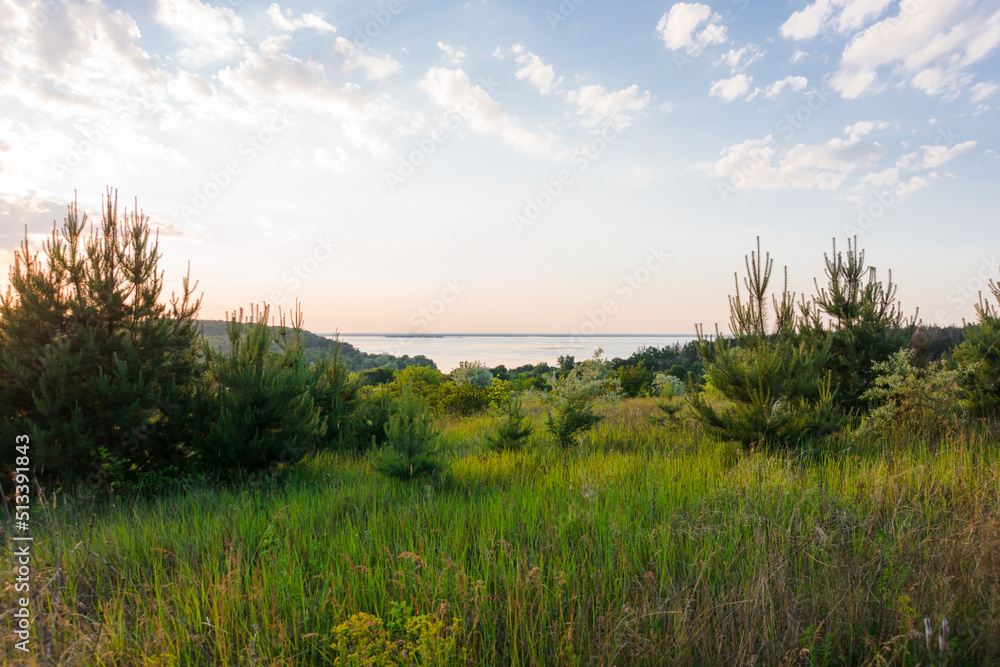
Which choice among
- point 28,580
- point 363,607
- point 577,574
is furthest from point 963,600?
point 28,580

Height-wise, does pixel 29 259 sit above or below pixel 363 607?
above

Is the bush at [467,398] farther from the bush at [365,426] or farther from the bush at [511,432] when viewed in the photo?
the bush at [511,432]

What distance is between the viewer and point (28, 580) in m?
3.42

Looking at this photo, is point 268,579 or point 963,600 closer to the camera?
point 963,600

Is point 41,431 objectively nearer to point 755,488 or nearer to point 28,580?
point 28,580

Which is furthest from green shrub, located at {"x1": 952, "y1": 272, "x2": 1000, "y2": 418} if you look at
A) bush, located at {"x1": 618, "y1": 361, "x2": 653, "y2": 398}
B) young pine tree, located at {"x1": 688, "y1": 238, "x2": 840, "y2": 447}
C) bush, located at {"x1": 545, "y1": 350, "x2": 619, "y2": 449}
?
bush, located at {"x1": 618, "y1": 361, "x2": 653, "y2": 398}

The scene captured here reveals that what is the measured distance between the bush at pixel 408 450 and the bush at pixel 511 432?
2.30 m

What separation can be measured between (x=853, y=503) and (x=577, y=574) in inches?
119

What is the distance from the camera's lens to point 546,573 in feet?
12.0

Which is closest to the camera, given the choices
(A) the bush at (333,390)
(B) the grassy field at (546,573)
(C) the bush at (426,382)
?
(B) the grassy field at (546,573)

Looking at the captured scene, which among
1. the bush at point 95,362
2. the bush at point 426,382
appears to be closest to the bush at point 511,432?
the bush at point 95,362

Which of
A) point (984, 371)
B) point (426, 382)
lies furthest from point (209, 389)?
point (984, 371)

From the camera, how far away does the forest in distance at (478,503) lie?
294 cm

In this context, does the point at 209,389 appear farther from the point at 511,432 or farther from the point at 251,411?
the point at 511,432
